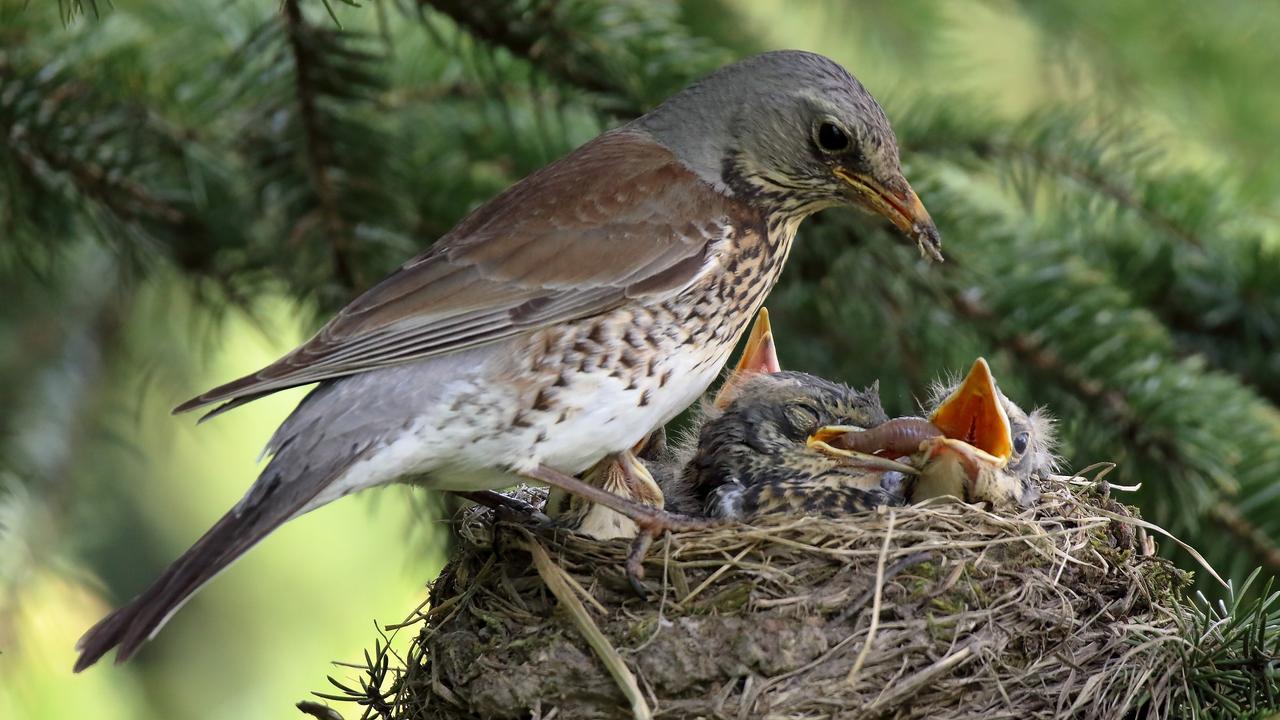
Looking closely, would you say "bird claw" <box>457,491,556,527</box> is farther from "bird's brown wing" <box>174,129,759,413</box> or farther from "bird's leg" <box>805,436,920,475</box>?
"bird's leg" <box>805,436,920,475</box>

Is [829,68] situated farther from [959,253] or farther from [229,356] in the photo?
[229,356]

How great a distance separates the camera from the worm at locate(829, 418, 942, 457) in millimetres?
3322

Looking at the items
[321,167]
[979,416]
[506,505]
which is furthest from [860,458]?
[321,167]

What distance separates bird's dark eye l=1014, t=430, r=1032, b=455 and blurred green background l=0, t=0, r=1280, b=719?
11.0 inches

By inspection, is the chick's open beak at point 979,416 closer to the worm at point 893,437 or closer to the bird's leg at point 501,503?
the worm at point 893,437

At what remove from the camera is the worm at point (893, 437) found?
10.9ft

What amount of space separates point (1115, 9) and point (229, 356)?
3021 millimetres

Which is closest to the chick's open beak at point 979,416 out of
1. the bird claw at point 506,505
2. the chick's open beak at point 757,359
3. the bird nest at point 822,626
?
the bird nest at point 822,626

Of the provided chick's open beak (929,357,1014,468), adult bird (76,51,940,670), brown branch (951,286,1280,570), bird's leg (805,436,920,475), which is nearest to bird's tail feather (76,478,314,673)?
adult bird (76,51,940,670)

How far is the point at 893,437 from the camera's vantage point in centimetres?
334

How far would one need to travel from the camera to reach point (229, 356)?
4.57 m

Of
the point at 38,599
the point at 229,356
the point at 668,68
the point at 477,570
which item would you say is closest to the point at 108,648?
the point at 477,570

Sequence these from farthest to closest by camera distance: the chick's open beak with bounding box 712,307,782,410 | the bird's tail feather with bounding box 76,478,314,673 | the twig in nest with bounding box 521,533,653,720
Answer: the chick's open beak with bounding box 712,307,782,410 → the twig in nest with bounding box 521,533,653,720 → the bird's tail feather with bounding box 76,478,314,673

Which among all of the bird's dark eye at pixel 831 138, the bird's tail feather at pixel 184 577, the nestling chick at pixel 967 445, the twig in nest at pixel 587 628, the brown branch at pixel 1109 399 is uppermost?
the bird's tail feather at pixel 184 577
